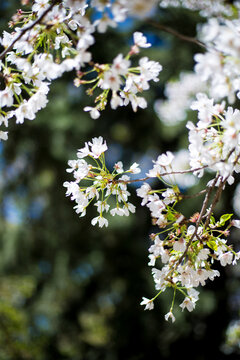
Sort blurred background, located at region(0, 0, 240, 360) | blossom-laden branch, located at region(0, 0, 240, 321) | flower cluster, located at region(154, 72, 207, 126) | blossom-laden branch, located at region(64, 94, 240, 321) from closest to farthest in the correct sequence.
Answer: blossom-laden branch, located at region(0, 0, 240, 321) → blossom-laden branch, located at region(64, 94, 240, 321) → blurred background, located at region(0, 0, 240, 360) → flower cluster, located at region(154, 72, 207, 126)

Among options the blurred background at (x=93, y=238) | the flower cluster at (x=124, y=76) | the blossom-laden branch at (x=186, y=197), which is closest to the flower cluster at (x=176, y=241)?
the blossom-laden branch at (x=186, y=197)

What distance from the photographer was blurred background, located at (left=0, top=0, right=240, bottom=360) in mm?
4234

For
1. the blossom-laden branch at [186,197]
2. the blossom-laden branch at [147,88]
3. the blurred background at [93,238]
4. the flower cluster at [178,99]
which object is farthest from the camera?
the flower cluster at [178,99]

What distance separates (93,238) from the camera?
4.61 metres

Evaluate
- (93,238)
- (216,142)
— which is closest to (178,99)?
Result: (93,238)

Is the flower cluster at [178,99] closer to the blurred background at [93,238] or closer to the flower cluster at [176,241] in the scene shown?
the blurred background at [93,238]

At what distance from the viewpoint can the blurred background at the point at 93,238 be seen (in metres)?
4.23

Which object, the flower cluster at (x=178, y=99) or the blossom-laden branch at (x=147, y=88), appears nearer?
the blossom-laden branch at (x=147, y=88)

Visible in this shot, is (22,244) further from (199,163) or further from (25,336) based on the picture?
(199,163)

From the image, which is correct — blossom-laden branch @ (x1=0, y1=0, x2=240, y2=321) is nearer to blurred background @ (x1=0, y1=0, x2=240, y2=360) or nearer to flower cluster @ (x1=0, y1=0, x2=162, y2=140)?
flower cluster @ (x1=0, y1=0, x2=162, y2=140)

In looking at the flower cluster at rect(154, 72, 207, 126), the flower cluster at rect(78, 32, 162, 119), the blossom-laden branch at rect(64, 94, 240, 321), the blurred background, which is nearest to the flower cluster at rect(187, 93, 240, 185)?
the blossom-laden branch at rect(64, 94, 240, 321)

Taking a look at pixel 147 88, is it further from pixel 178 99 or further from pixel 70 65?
pixel 178 99

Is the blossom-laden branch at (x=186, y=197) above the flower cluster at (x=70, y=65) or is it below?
below

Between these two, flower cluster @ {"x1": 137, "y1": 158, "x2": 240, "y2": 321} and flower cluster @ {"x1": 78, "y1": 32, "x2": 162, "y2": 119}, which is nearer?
flower cluster @ {"x1": 78, "y1": 32, "x2": 162, "y2": 119}
